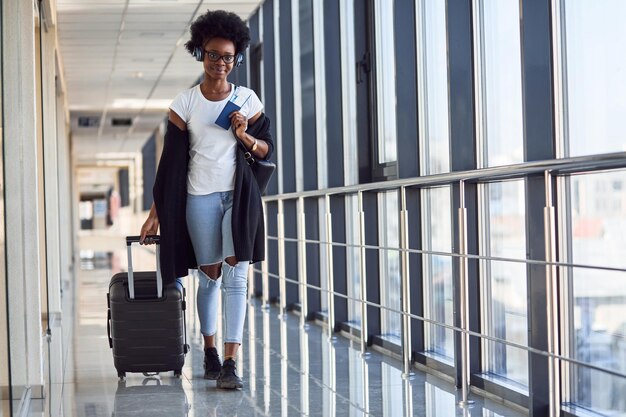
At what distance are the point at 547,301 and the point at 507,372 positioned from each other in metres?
0.74

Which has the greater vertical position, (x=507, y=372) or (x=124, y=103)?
(x=124, y=103)

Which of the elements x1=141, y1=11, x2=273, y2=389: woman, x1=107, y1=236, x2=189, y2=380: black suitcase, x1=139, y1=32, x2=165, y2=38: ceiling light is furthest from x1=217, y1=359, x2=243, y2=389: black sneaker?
x1=139, y1=32, x2=165, y2=38: ceiling light

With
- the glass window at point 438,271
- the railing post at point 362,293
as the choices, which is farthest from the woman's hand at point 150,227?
the glass window at point 438,271

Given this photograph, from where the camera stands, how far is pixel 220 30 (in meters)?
3.04

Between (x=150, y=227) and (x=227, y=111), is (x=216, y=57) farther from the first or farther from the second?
(x=150, y=227)

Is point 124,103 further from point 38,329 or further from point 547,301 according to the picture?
point 547,301

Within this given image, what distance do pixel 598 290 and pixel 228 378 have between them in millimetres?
1202

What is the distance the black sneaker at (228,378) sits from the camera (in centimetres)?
302

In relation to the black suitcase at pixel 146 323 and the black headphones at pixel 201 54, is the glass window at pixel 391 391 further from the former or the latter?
the black headphones at pixel 201 54

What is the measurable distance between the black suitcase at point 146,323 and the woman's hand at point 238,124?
55cm

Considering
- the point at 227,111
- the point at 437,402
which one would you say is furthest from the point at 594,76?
the point at 227,111

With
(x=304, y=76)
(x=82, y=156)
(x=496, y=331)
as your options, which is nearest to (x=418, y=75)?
(x=496, y=331)

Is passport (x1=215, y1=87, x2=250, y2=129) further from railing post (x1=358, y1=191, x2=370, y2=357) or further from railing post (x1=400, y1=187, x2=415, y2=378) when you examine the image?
railing post (x1=358, y1=191, x2=370, y2=357)

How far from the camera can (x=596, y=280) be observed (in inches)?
95.0
